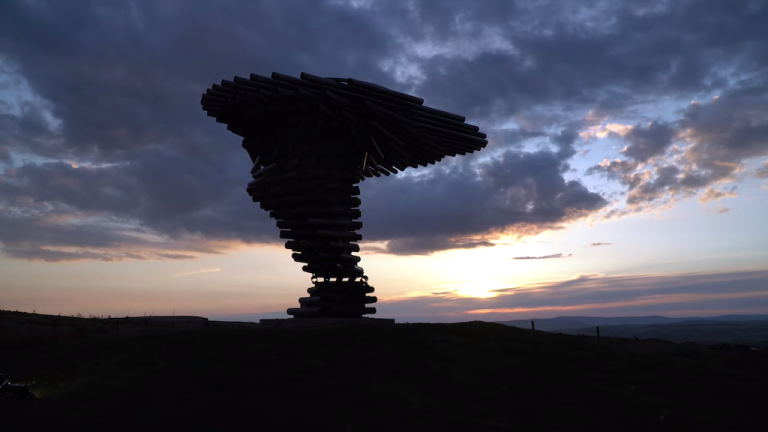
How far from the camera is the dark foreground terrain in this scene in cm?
966

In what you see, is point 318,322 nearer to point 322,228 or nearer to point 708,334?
point 322,228

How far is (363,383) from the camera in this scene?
11445 mm

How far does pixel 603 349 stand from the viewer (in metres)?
17.0

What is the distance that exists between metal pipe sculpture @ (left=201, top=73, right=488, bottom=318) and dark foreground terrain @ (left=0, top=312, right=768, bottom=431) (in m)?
4.85

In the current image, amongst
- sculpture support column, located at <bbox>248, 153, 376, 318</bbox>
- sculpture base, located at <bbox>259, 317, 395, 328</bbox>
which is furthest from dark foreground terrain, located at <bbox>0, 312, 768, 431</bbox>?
sculpture support column, located at <bbox>248, 153, 376, 318</bbox>

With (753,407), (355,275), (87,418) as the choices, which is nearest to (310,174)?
(355,275)

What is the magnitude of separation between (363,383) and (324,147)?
1174cm

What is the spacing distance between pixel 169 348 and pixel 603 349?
1289 cm

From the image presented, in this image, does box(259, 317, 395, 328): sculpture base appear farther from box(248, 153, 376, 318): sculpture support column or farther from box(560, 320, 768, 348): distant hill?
box(560, 320, 768, 348): distant hill

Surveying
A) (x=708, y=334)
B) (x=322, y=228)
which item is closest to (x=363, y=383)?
(x=322, y=228)

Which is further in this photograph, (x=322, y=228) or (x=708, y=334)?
(x=708, y=334)

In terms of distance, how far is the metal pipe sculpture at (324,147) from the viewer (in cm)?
1995

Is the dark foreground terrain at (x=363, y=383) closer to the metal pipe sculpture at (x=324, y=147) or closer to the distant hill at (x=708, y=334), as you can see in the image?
the metal pipe sculpture at (x=324, y=147)

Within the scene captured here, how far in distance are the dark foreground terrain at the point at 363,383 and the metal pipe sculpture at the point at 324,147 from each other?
191 inches
